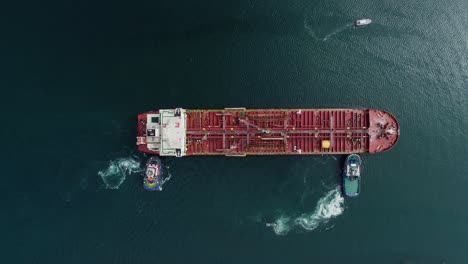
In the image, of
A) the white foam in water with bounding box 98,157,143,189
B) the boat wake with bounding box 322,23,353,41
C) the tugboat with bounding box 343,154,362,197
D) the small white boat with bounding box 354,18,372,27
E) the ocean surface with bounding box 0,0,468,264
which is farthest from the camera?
the boat wake with bounding box 322,23,353,41

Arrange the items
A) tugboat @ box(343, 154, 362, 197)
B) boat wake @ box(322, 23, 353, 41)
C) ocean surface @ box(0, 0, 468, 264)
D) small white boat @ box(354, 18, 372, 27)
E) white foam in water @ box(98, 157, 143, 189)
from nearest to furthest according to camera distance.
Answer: tugboat @ box(343, 154, 362, 197), ocean surface @ box(0, 0, 468, 264), white foam in water @ box(98, 157, 143, 189), small white boat @ box(354, 18, 372, 27), boat wake @ box(322, 23, 353, 41)

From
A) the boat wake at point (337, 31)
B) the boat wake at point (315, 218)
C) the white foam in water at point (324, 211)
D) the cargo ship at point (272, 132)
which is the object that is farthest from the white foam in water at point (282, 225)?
the boat wake at point (337, 31)

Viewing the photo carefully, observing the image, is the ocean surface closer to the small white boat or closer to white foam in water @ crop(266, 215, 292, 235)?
white foam in water @ crop(266, 215, 292, 235)

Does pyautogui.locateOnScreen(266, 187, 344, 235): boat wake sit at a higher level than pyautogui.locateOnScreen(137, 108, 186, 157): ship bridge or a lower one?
lower

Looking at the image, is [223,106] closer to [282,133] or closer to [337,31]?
[282,133]

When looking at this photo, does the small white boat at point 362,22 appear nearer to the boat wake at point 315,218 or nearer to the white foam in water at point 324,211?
the white foam in water at point 324,211

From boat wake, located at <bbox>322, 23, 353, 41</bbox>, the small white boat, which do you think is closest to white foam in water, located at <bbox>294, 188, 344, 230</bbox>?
boat wake, located at <bbox>322, 23, 353, 41</bbox>

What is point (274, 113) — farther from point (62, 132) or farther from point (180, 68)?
point (62, 132)
